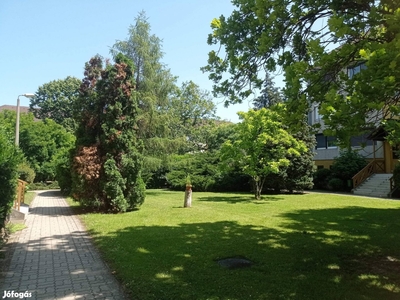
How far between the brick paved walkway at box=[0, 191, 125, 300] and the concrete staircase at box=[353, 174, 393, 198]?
744 inches

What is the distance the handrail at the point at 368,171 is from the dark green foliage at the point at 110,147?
1687cm

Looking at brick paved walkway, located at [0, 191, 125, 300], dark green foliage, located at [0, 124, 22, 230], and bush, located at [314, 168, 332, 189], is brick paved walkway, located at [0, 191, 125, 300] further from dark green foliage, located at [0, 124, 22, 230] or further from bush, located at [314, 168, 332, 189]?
bush, located at [314, 168, 332, 189]

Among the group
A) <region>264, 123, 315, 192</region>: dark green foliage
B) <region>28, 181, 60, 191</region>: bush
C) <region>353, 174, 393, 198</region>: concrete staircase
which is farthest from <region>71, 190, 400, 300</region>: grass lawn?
<region>28, 181, 60, 191</region>: bush

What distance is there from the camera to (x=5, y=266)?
6238 mm

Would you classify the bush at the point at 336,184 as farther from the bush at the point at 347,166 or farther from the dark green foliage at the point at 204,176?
the dark green foliage at the point at 204,176

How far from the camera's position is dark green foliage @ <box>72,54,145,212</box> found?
43.9 ft

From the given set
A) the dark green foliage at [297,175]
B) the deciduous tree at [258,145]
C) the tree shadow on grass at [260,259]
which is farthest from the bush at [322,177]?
the tree shadow on grass at [260,259]

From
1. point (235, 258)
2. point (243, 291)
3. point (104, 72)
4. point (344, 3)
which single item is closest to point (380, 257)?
point (235, 258)

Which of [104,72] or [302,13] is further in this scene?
[104,72]

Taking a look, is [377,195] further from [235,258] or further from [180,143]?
[235,258]

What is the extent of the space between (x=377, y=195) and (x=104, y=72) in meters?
18.2

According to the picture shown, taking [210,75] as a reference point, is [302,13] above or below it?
above

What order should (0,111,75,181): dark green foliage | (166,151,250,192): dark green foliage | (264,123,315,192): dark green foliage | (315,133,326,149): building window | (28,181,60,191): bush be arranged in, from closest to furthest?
1. (264,123,315,192): dark green foliage
2. (166,151,250,192): dark green foliage
3. (28,181,60,191): bush
4. (315,133,326,149): building window
5. (0,111,75,181): dark green foliage

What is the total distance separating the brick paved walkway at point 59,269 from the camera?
4.96 meters
